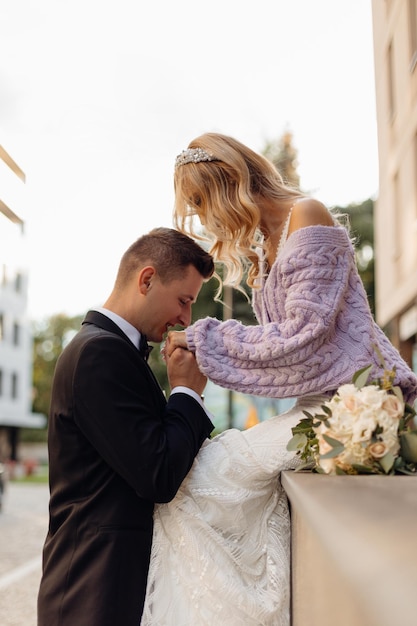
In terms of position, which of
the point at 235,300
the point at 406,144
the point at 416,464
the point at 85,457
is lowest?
the point at 235,300

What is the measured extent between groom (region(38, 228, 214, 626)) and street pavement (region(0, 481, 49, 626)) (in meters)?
5.65

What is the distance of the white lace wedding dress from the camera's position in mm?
2521

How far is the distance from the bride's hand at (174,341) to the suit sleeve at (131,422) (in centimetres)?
18

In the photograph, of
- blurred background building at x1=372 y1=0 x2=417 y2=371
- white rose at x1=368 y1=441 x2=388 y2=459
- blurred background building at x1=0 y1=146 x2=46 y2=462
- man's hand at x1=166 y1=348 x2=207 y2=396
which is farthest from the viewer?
blurred background building at x1=0 y1=146 x2=46 y2=462

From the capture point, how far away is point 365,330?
273cm

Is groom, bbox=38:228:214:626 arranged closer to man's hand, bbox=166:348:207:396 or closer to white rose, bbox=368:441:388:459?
man's hand, bbox=166:348:207:396

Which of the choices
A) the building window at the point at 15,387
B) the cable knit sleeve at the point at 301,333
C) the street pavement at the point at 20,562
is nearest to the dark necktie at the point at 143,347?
the cable knit sleeve at the point at 301,333

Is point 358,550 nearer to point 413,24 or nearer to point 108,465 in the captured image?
point 108,465

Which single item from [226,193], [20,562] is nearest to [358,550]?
[226,193]

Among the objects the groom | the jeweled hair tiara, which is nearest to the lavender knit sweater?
the groom

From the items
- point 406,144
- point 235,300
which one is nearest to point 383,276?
point 406,144

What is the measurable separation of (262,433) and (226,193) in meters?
0.86

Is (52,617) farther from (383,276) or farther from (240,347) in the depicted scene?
(383,276)

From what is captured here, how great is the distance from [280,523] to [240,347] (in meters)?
0.56
